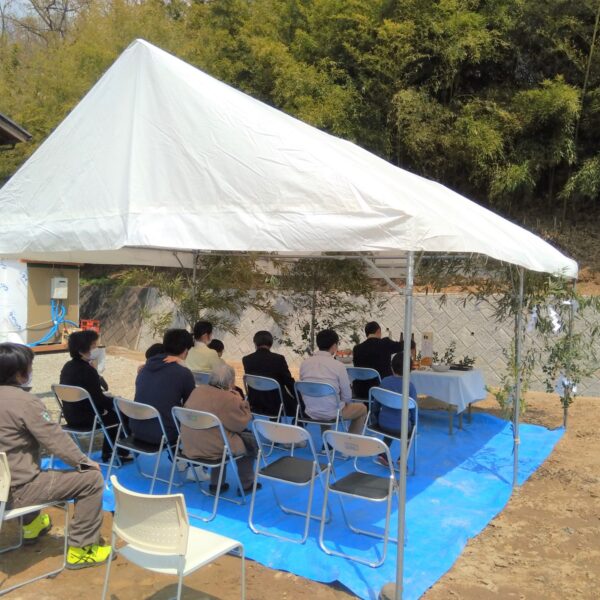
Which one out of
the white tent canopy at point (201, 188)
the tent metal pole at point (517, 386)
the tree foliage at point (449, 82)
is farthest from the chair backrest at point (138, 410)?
the tree foliage at point (449, 82)

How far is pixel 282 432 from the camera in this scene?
3295 millimetres

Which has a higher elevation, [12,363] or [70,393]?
[12,363]

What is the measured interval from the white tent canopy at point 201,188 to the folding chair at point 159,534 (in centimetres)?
133

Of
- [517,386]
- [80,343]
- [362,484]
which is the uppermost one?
[80,343]

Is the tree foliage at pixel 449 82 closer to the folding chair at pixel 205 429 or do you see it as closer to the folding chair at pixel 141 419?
the folding chair at pixel 141 419

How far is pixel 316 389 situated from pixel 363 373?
1.09 metres

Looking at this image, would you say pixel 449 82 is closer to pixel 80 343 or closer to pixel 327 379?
pixel 327 379

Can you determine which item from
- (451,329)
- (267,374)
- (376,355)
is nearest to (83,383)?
(267,374)

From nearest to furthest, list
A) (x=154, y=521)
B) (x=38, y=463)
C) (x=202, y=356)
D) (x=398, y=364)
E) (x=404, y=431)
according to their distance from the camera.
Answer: (x=154, y=521) < (x=404, y=431) < (x=38, y=463) < (x=398, y=364) < (x=202, y=356)

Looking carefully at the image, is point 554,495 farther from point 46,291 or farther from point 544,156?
point 46,291

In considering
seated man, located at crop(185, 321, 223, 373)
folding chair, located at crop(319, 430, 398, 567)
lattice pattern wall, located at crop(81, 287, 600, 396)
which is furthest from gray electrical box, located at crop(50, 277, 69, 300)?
folding chair, located at crop(319, 430, 398, 567)

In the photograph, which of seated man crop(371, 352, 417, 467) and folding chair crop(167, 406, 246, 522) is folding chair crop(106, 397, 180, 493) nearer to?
folding chair crop(167, 406, 246, 522)

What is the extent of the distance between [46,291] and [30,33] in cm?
1202

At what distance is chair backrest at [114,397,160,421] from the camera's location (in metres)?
3.60
